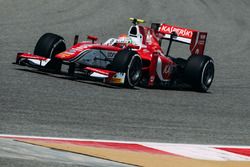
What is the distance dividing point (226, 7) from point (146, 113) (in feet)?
68.2

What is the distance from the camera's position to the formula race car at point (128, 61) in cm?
1410

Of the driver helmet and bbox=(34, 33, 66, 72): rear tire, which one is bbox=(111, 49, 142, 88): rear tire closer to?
the driver helmet

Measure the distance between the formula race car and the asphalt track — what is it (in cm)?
26

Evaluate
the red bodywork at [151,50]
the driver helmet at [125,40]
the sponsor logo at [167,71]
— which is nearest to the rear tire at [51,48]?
the red bodywork at [151,50]

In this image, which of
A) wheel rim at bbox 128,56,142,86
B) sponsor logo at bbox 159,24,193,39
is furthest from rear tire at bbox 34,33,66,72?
sponsor logo at bbox 159,24,193,39

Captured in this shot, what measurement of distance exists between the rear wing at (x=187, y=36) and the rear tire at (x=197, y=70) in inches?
26.7

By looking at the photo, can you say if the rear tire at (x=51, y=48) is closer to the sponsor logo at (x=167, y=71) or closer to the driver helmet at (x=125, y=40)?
the driver helmet at (x=125, y=40)

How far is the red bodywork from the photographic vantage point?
14.4 meters

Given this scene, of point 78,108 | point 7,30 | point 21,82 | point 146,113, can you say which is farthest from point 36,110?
point 7,30

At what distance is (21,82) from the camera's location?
1320cm

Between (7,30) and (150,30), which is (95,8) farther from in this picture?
(150,30)

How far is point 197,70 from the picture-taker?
1535 centimetres

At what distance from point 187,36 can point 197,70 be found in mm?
1390

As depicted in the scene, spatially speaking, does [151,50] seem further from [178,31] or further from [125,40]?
[178,31]
